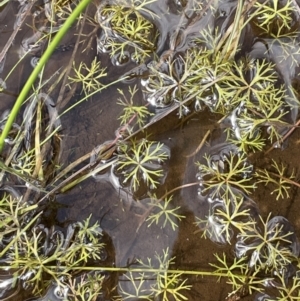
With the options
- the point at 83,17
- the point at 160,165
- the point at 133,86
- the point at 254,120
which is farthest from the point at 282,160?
the point at 83,17

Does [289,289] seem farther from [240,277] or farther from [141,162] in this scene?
[141,162]

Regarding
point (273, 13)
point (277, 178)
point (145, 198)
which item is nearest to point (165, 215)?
point (145, 198)

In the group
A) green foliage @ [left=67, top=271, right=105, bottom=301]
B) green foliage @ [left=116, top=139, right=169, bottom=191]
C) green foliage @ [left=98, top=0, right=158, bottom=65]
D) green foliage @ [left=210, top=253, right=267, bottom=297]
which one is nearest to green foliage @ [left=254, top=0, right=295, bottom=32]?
green foliage @ [left=98, top=0, right=158, bottom=65]

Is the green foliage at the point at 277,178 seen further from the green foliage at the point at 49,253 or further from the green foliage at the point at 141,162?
the green foliage at the point at 49,253

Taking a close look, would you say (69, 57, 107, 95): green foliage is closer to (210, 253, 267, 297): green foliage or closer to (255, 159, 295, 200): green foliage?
(255, 159, 295, 200): green foliage

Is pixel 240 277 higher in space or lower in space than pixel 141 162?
lower

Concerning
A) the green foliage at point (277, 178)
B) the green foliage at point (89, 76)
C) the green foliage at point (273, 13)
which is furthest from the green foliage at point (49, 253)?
the green foliage at point (273, 13)
